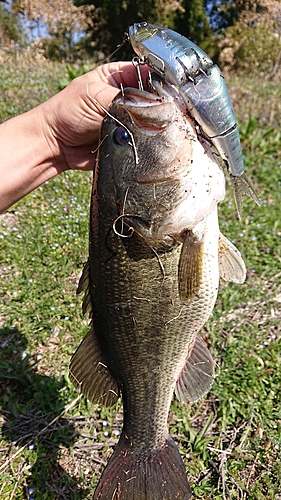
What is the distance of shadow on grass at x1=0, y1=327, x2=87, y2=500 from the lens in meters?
2.40

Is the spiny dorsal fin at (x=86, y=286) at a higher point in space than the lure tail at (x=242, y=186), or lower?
lower

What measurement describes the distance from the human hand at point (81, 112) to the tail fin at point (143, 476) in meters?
1.34

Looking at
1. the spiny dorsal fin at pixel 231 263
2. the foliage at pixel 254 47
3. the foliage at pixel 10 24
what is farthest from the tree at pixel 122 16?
the spiny dorsal fin at pixel 231 263

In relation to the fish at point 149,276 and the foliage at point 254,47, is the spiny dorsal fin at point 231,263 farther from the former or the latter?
the foliage at point 254,47

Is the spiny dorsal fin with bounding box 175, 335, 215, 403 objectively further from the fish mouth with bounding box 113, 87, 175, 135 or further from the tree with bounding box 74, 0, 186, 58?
the tree with bounding box 74, 0, 186, 58

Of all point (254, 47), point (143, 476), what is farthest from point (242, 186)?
point (254, 47)

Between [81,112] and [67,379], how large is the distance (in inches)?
71.2

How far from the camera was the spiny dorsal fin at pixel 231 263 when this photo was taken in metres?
1.70

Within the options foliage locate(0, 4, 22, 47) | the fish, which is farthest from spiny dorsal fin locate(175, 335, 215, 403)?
foliage locate(0, 4, 22, 47)

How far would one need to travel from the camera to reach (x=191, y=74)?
1279 mm

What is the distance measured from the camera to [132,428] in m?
1.81

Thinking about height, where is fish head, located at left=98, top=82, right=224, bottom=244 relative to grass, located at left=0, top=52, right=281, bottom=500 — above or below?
above

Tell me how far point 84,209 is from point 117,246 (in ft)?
9.63

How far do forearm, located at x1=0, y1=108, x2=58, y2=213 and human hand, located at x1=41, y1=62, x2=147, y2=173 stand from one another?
0.06 meters
